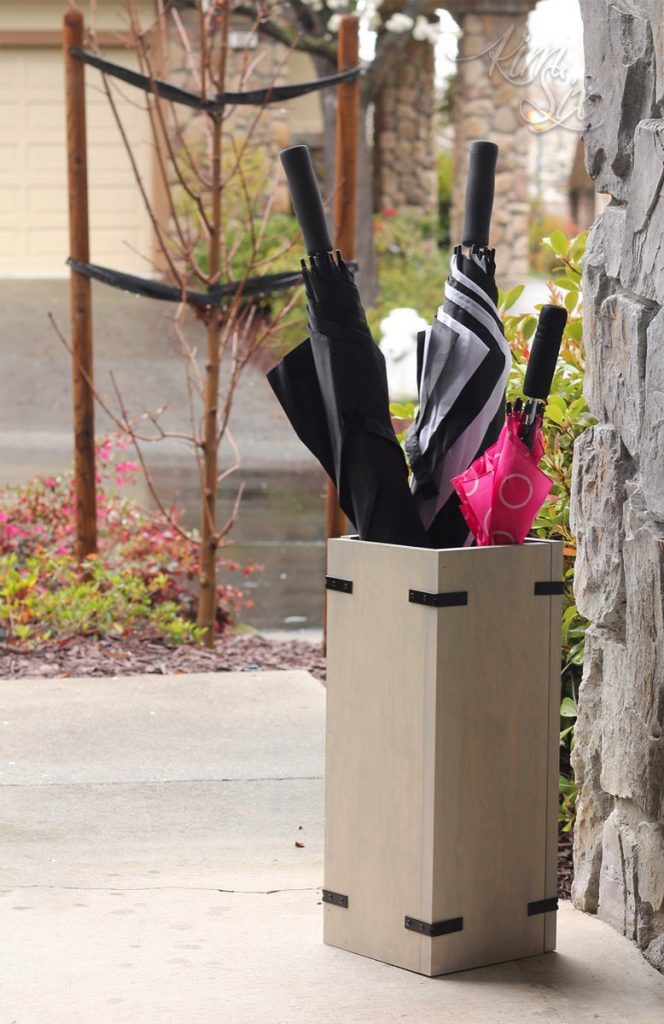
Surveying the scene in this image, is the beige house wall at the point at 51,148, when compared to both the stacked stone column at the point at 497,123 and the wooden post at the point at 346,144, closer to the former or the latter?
the stacked stone column at the point at 497,123

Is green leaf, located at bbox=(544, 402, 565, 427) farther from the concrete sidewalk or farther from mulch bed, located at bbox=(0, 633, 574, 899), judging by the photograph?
mulch bed, located at bbox=(0, 633, 574, 899)

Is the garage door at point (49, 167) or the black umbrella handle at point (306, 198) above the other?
the garage door at point (49, 167)

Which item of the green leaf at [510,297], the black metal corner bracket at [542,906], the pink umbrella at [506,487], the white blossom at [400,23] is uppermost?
the white blossom at [400,23]

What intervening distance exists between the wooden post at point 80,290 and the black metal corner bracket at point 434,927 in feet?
11.6

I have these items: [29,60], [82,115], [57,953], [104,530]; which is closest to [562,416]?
[57,953]

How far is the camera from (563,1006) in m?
2.40

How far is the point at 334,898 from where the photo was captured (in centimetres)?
263

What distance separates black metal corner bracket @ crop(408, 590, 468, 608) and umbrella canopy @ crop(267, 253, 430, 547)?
0.58 feet

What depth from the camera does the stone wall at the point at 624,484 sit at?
2525 mm

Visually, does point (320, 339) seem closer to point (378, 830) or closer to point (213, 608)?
point (378, 830)

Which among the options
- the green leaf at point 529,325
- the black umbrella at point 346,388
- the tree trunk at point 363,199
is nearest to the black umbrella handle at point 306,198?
the black umbrella at point 346,388

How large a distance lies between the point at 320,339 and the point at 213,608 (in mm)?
3186

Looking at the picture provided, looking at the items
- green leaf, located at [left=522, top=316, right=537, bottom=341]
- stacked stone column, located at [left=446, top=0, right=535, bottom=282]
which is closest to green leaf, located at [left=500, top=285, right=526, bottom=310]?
green leaf, located at [left=522, top=316, right=537, bottom=341]

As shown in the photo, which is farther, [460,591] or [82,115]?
[82,115]
